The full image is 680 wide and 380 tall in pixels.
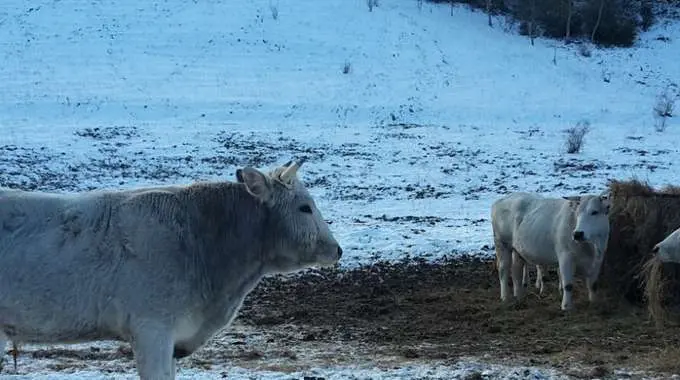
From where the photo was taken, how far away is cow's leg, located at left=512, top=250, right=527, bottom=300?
12.0 metres

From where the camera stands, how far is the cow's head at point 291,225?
644 cm

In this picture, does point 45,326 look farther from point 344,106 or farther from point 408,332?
point 344,106

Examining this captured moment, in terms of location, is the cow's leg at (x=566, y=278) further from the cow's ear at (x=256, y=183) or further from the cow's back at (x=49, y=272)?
the cow's back at (x=49, y=272)

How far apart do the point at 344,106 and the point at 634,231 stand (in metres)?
20.9

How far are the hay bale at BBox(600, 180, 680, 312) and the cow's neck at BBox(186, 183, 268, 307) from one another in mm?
6213

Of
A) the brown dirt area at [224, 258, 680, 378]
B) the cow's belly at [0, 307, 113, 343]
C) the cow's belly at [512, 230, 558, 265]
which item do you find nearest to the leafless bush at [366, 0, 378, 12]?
the brown dirt area at [224, 258, 680, 378]

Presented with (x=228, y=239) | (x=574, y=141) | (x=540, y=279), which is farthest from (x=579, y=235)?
(x=574, y=141)

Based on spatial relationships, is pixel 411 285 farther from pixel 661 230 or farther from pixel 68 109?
pixel 68 109

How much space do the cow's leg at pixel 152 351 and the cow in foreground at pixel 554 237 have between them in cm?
671

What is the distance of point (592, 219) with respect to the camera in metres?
11.4

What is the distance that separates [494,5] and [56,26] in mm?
22172

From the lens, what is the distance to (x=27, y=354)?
349 inches

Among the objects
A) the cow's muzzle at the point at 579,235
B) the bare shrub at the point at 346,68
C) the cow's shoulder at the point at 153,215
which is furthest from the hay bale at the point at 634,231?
the bare shrub at the point at 346,68

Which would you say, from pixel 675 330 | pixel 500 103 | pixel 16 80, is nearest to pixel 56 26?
pixel 16 80
